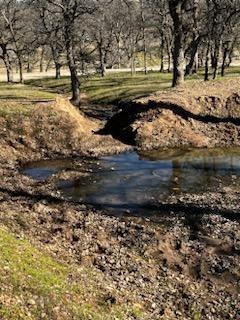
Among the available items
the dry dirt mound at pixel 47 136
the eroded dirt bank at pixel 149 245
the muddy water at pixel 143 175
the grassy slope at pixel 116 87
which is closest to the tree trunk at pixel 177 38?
the grassy slope at pixel 116 87

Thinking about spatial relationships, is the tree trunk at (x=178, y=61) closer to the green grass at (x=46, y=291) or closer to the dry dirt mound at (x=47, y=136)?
the dry dirt mound at (x=47, y=136)

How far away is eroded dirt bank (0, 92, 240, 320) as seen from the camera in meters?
16.8

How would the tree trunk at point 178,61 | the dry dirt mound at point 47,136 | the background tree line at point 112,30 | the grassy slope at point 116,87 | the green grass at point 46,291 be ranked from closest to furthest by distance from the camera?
the green grass at point 46,291
the dry dirt mound at point 47,136
the tree trunk at point 178,61
the background tree line at point 112,30
the grassy slope at point 116,87

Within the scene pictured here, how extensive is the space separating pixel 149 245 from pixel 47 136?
1639 cm

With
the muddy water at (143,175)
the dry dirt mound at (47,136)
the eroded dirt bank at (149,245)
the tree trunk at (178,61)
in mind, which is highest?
the tree trunk at (178,61)

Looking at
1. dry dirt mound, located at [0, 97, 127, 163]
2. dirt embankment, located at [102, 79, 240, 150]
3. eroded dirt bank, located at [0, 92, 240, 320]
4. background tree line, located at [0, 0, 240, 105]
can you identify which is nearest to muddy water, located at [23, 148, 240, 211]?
eroded dirt bank, located at [0, 92, 240, 320]

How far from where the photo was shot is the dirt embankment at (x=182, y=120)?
36.2 meters

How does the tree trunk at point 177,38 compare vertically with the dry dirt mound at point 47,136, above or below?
above

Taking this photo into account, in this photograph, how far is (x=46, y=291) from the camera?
15.1 m

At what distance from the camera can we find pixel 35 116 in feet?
119

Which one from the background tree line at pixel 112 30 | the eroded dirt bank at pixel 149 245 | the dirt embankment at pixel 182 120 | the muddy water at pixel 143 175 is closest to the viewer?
the eroded dirt bank at pixel 149 245

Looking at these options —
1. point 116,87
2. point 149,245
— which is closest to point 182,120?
point 149,245

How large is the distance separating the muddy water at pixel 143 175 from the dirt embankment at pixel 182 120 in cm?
184

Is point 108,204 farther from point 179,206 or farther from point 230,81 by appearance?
point 230,81
